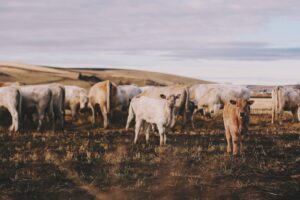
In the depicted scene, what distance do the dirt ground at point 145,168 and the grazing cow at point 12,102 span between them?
81.9 inches

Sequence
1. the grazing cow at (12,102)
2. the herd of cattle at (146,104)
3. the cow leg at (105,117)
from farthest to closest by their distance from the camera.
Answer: the cow leg at (105,117), the grazing cow at (12,102), the herd of cattle at (146,104)

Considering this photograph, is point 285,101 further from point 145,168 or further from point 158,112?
point 145,168

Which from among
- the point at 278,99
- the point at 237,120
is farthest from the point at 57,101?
the point at 278,99

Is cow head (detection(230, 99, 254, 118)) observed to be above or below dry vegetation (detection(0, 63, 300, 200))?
above

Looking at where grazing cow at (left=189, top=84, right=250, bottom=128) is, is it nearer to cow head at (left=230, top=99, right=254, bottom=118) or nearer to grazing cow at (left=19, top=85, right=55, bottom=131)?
grazing cow at (left=19, top=85, right=55, bottom=131)

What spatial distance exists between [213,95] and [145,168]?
49.4 ft

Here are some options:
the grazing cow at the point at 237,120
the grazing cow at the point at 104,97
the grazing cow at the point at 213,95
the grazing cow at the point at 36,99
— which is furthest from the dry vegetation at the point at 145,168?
the grazing cow at the point at 213,95

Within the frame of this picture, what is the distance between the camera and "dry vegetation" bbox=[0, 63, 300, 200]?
918 cm

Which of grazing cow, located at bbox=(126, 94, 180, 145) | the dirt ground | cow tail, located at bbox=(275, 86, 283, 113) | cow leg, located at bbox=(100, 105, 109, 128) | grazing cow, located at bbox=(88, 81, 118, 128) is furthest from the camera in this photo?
cow tail, located at bbox=(275, 86, 283, 113)

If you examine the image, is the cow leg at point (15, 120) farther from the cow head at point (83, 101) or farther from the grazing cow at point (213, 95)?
the grazing cow at point (213, 95)

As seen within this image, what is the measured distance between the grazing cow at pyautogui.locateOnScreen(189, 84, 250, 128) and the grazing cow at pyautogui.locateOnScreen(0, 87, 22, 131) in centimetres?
845

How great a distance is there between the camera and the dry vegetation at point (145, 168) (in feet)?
30.1

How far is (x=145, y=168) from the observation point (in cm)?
1116

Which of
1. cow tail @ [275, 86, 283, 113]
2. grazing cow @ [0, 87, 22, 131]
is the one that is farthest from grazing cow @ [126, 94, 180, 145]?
cow tail @ [275, 86, 283, 113]
